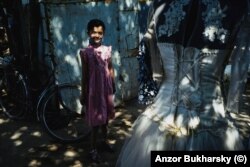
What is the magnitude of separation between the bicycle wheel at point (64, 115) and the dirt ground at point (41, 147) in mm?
187

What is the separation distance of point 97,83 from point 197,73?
108 inches

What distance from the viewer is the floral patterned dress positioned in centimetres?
321

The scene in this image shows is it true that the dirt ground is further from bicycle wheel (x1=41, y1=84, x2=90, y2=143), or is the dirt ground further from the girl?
the girl

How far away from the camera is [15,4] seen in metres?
8.25

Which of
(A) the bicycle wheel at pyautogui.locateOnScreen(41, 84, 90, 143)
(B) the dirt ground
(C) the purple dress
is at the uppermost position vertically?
(C) the purple dress

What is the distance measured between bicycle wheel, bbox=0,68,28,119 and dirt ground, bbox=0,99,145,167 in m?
0.22

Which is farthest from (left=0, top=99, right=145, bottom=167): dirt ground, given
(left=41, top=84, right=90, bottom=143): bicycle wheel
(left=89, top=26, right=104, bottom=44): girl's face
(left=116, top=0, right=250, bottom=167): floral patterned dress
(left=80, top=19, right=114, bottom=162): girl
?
(left=116, top=0, right=250, bottom=167): floral patterned dress

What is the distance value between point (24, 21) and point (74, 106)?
2053mm

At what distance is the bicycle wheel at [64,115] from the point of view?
23.0ft

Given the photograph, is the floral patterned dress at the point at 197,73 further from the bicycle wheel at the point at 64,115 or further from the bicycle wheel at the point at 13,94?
the bicycle wheel at the point at 13,94

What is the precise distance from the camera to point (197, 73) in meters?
3.35

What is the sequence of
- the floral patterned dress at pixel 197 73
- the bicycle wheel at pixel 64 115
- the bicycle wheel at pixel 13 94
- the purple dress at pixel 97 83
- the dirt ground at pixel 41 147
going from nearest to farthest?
1. the floral patterned dress at pixel 197 73
2. the purple dress at pixel 97 83
3. the dirt ground at pixel 41 147
4. the bicycle wheel at pixel 64 115
5. the bicycle wheel at pixel 13 94

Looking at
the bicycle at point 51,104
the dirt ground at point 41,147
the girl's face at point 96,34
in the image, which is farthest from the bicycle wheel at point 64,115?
the girl's face at point 96,34

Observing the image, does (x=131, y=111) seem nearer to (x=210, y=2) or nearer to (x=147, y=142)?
(x=147, y=142)
